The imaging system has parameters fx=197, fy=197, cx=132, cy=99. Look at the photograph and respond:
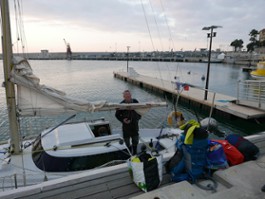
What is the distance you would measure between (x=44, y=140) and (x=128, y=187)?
320 centimetres

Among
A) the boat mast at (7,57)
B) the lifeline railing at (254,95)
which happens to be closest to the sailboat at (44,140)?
the boat mast at (7,57)

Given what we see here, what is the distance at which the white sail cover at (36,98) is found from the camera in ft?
12.6

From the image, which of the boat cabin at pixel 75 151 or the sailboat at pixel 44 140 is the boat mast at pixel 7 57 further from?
the boat cabin at pixel 75 151

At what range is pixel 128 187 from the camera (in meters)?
2.84

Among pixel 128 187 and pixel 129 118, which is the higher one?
pixel 129 118

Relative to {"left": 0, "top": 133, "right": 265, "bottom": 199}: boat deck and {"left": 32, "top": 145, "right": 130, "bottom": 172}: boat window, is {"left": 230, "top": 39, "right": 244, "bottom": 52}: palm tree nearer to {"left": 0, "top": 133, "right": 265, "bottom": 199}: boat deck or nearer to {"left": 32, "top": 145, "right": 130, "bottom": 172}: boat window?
{"left": 32, "top": 145, "right": 130, "bottom": 172}: boat window

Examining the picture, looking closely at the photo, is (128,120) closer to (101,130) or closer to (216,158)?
(101,130)

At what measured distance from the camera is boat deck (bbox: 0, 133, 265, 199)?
A: 253cm

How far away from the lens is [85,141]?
4988mm

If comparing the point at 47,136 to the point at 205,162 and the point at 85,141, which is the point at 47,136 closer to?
the point at 85,141

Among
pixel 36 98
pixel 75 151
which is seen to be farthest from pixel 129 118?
pixel 36 98

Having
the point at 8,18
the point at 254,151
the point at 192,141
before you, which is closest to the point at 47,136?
the point at 8,18

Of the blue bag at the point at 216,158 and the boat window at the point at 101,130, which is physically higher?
the blue bag at the point at 216,158

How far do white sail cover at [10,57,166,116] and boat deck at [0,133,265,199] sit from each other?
1587 mm
